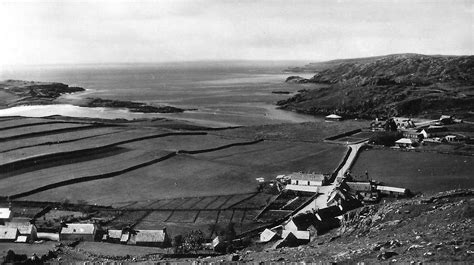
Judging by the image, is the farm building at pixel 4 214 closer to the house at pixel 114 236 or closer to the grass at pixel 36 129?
the house at pixel 114 236

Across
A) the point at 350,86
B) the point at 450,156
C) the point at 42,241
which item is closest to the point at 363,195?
the point at 450,156

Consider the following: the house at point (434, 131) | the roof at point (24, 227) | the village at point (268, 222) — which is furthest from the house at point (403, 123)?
the roof at point (24, 227)

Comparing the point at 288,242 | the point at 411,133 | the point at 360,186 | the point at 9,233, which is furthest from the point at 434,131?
the point at 9,233

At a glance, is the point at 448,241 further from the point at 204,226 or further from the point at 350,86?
the point at 350,86

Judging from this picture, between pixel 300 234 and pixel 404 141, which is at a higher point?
pixel 404 141

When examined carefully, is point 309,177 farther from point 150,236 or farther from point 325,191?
point 150,236

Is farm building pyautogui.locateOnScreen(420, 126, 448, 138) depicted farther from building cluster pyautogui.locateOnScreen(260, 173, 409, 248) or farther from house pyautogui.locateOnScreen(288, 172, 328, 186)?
house pyautogui.locateOnScreen(288, 172, 328, 186)

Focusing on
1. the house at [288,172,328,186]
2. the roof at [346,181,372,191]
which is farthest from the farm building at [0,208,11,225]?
the roof at [346,181,372,191]
